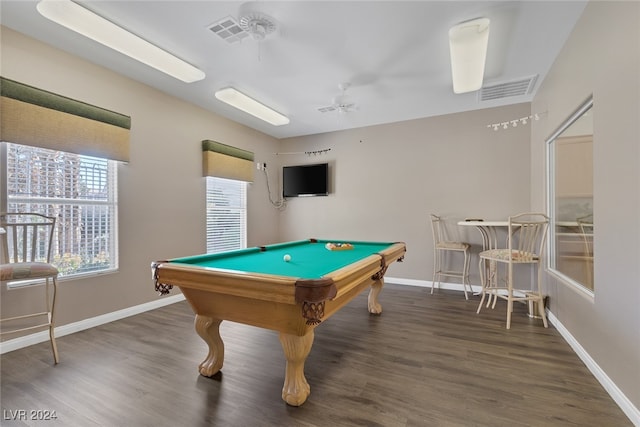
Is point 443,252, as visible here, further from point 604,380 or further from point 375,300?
point 604,380

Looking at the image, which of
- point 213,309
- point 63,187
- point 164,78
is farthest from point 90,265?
point 164,78

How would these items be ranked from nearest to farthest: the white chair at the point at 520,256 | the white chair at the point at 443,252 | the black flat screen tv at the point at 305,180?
the white chair at the point at 520,256, the white chair at the point at 443,252, the black flat screen tv at the point at 305,180

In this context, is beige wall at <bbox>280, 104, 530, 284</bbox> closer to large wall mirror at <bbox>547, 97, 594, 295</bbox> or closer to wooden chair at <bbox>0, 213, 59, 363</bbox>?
large wall mirror at <bbox>547, 97, 594, 295</bbox>

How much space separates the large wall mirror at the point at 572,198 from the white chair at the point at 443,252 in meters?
1.05

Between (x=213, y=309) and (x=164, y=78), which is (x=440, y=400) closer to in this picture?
(x=213, y=309)

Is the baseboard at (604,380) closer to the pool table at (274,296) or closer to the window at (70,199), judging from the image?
the pool table at (274,296)

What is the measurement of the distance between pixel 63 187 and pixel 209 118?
206 centimetres

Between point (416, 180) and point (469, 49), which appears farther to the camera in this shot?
point (416, 180)

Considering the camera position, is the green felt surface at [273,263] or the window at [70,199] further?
the window at [70,199]

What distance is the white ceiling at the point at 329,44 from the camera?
6.84 feet

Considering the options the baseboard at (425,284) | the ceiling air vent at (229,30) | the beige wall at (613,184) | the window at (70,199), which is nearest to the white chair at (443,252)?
the baseboard at (425,284)

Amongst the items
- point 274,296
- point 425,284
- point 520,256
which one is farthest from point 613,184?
point 425,284

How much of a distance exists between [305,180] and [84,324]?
3.76 metres

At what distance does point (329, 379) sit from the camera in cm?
187
